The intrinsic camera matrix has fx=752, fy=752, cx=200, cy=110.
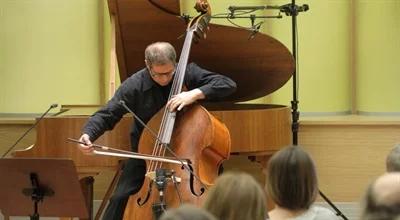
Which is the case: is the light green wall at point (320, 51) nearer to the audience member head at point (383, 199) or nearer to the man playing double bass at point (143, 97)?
the man playing double bass at point (143, 97)

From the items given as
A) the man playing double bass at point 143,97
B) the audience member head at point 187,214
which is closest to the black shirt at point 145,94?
the man playing double bass at point 143,97

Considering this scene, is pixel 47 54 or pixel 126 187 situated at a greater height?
pixel 47 54

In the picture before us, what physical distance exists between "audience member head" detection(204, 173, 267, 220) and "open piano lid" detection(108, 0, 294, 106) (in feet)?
8.84

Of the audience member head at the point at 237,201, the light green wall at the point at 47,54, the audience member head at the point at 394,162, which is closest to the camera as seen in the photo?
the audience member head at the point at 237,201

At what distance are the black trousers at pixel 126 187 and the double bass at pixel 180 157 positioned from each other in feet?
0.86

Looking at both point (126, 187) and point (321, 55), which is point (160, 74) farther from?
point (321, 55)

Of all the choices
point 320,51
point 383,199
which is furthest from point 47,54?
point 383,199

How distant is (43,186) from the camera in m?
3.93

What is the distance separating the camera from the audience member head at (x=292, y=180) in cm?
274

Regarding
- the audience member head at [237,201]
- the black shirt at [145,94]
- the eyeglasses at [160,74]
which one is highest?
the eyeglasses at [160,74]

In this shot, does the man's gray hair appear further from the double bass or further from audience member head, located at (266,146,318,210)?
audience member head, located at (266,146,318,210)

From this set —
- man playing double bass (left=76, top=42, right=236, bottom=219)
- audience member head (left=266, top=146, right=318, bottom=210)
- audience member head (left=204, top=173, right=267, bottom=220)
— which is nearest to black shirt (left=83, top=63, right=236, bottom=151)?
man playing double bass (left=76, top=42, right=236, bottom=219)

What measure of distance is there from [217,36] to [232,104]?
0.80 m

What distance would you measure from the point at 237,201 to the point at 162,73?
6.76ft
